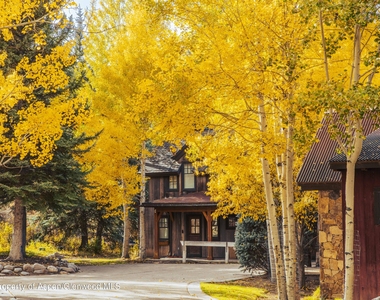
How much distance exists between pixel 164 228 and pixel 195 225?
1.86 m

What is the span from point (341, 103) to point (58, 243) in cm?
2585

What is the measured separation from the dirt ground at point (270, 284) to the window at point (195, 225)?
35.1 ft

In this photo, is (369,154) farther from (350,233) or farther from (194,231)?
(194,231)

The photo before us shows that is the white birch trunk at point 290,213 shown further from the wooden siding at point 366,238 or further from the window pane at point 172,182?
the window pane at point 172,182

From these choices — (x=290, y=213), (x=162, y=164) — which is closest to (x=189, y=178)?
(x=162, y=164)

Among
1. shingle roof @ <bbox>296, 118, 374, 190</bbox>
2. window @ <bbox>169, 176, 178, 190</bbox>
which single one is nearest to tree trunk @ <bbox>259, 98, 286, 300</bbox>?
shingle roof @ <bbox>296, 118, 374, 190</bbox>

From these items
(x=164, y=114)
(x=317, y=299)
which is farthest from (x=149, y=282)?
(x=164, y=114)

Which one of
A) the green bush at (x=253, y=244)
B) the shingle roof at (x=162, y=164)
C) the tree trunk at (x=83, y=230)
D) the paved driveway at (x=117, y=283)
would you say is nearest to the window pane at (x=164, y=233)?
the shingle roof at (x=162, y=164)

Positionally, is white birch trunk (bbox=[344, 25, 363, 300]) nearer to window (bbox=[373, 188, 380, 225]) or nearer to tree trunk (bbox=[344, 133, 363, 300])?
tree trunk (bbox=[344, 133, 363, 300])

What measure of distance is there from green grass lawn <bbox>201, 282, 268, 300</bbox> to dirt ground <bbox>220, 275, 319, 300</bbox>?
0.28m

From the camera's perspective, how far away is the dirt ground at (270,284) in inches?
608

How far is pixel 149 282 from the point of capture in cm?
1636

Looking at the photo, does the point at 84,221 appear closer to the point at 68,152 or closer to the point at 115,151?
the point at 115,151

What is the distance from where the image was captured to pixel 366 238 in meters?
11.8
